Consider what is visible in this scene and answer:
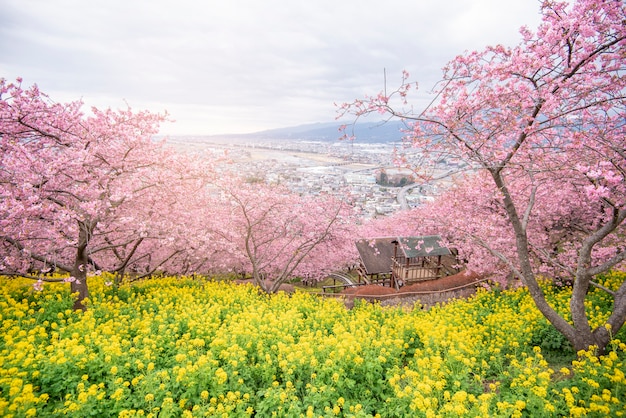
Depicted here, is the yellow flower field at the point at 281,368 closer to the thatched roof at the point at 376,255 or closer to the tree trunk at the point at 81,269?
the tree trunk at the point at 81,269

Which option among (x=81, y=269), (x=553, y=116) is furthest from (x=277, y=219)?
(x=553, y=116)

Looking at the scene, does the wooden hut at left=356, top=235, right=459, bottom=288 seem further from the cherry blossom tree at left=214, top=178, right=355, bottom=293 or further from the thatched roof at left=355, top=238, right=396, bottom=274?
the cherry blossom tree at left=214, top=178, right=355, bottom=293

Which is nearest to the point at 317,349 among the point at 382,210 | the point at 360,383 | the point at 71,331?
the point at 360,383

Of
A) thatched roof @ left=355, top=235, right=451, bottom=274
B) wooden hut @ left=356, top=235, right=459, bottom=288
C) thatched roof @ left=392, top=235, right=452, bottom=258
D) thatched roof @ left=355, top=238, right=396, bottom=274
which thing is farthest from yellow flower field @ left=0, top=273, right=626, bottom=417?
thatched roof @ left=355, top=238, right=396, bottom=274

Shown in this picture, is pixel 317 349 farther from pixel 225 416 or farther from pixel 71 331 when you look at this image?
pixel 71 331

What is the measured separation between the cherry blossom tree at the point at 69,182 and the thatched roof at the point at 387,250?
51.0ft

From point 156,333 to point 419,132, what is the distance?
914 cm

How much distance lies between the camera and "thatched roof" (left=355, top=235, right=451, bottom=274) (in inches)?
906

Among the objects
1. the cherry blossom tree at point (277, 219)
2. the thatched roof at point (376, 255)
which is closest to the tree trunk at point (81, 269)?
the cherry blossom tree at point (277, 219)

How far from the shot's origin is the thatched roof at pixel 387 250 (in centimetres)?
2302

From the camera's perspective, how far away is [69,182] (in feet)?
33.2

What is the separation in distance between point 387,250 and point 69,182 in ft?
81.6

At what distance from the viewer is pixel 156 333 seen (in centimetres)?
854

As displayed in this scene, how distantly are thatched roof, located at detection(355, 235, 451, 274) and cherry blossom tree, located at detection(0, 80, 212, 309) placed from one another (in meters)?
15.5
